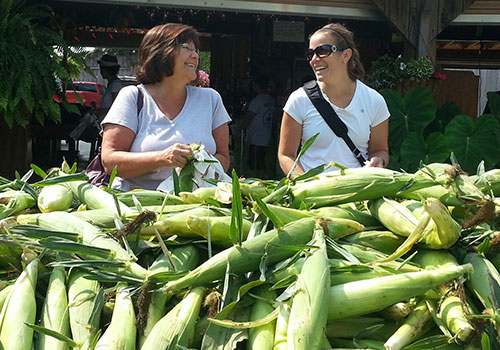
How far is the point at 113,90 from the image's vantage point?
8977 millimetres

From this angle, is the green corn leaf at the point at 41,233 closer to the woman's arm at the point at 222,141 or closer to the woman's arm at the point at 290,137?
the woman's arm at the point at 222,141

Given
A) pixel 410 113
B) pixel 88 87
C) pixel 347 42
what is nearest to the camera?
pixel 347 42

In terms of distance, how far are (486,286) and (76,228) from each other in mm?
1003

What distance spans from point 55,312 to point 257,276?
46 cm

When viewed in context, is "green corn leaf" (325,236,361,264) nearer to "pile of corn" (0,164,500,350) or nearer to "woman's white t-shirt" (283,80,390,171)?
"pile of corn" (0,164,500,350)

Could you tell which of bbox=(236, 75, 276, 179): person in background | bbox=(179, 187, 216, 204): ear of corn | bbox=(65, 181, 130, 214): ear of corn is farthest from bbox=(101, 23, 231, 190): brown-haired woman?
bbox=(236, 75, 276, 179): person in background

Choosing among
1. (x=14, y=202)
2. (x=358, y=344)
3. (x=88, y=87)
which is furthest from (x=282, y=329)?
(x=88, y=87)

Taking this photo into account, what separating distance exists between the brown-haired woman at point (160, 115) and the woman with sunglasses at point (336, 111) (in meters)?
0.43

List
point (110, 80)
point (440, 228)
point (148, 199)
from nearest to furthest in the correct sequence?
point (440, 228) < point (148, 199) < point (110, 80)

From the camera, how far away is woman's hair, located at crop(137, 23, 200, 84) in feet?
9.91

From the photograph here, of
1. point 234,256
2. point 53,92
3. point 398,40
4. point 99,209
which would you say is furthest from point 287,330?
point 398,40

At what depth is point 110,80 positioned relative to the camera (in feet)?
30.6

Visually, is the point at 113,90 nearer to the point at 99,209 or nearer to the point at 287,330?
the point at 99,209

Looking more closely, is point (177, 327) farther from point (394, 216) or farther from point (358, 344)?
point (394, 216)
